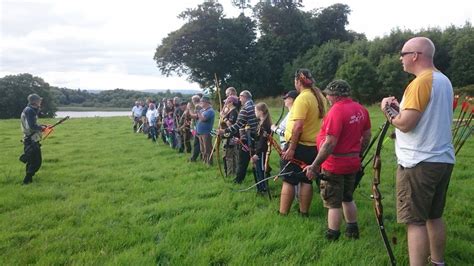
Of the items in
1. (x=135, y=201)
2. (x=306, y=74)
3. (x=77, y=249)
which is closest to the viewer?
(x=77, y=249)

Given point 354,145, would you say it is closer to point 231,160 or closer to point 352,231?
point 352,231

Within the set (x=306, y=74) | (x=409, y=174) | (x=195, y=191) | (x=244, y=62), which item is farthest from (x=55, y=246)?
(x=244, y=62)

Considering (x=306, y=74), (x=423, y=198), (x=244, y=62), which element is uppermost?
(x=244, y=62)

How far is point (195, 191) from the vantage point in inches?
285

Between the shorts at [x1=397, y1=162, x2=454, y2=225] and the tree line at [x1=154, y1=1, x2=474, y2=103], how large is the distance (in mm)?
31347

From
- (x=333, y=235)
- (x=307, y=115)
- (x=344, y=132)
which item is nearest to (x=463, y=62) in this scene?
(x=307, y=115)

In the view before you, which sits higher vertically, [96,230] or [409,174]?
[409,174]

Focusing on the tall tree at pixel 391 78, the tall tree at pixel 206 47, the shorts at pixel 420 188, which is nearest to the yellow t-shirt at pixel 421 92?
the shorts at pixel 420 188

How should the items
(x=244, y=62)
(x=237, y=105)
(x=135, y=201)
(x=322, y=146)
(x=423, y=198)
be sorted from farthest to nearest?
1. (x=244, y=62)
2. (x=237, y=105)
3. (x=135, y=201)
4. (x=322, y=146)
5. (x=423, y=198)

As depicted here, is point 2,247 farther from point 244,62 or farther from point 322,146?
point 244,62

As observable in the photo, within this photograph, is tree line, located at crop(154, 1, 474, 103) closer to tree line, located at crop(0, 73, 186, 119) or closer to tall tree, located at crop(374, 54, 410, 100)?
tall tree, located at crop(374, 54, 410, 100)

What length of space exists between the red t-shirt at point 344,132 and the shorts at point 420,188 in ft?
3.27

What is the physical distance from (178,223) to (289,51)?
44153 millimetres

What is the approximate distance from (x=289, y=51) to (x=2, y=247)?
148 ft
